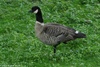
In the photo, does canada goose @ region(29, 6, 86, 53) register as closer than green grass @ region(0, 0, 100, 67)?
No

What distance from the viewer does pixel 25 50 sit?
15.1 meters

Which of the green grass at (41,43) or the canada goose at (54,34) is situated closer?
the green grass at (41,43)

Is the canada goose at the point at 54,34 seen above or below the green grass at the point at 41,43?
above

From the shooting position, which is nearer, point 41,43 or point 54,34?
point 54,34

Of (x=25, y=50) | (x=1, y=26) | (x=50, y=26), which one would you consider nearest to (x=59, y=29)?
(x=50, y=26)

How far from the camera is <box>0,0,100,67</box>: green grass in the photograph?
14391mm

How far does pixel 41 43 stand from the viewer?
629 inches

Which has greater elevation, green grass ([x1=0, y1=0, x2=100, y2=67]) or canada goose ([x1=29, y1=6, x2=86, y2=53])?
canada goose ([x1=29, y1=6, x2=86, y2=53])

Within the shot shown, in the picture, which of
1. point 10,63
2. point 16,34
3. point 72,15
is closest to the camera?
point 10,63

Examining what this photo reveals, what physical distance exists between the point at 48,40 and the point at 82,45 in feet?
6.32

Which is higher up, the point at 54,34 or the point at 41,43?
the point at 54,34

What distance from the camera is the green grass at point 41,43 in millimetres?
14391

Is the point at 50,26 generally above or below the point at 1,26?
above

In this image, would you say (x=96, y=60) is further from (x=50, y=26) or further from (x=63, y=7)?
(x=63, y=7)
